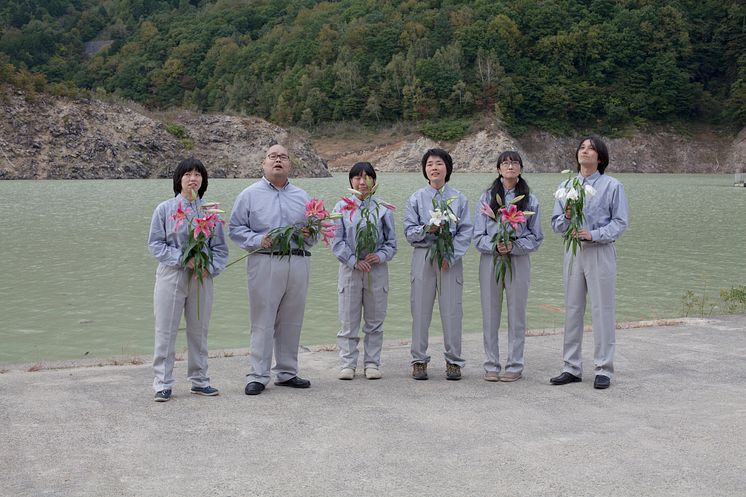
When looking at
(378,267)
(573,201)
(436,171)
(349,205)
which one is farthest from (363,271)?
(573,201)

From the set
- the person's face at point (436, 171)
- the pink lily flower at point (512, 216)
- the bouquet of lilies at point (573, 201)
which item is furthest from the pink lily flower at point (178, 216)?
the bouquet of lilies at point (573, 201)

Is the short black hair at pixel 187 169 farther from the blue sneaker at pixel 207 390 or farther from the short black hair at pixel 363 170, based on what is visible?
the blue sneaker at pixel 207 390

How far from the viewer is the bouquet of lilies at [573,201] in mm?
6867

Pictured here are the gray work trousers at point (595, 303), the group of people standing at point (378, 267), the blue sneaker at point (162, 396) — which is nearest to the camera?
the blue sneaker at point (162, 396)

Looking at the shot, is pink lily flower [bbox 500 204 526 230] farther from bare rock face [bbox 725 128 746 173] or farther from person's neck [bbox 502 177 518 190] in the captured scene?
bare rock face [bbox 725 128 746 173]

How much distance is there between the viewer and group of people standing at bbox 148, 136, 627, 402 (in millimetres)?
6551

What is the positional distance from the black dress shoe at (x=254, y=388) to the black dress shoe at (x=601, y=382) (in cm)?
266

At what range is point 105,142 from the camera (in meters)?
61.5

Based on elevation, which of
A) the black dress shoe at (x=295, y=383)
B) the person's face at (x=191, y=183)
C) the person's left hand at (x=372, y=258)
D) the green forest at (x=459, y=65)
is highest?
the green forest at (x=459, y=65)

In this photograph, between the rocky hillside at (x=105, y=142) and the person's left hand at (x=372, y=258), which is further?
the rocky hillside at (x=105, y=142)

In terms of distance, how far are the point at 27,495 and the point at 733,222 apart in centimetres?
2830

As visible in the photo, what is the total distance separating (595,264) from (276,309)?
2.68 metres

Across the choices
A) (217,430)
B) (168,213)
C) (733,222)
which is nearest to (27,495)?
(217,430)

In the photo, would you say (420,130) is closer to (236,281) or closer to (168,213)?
(236,281)
